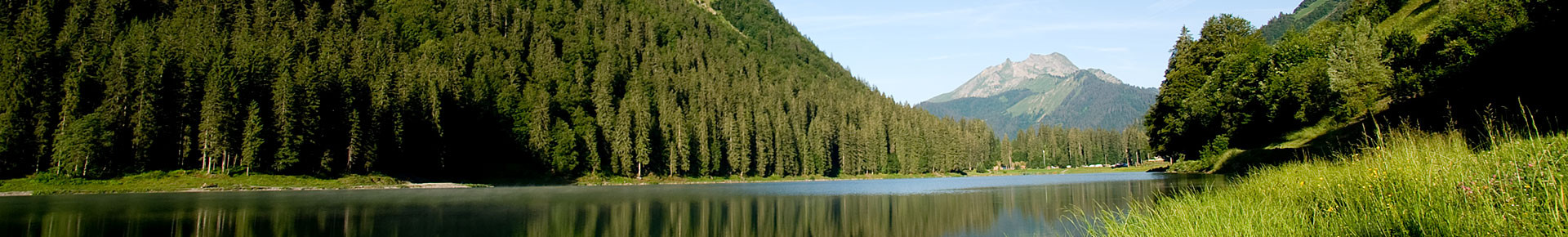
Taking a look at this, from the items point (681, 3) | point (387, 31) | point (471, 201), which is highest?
point (681, 3)

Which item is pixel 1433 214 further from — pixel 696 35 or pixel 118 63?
pixel 696 35

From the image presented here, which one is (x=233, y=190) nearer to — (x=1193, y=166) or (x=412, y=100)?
(x=412, y=100)

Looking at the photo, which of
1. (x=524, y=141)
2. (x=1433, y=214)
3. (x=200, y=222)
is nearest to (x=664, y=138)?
(x=524, y=141)

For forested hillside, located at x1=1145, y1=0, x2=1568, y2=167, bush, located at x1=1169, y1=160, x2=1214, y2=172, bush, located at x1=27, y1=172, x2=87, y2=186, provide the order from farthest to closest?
bush, located at x1=1169, y1=160, x2=1214, y2=172
bush, located at x1=27, y1=172, x2=87, y2=186
forested hillside, located at x1=1145, y1=0, x2=1568, y2=167

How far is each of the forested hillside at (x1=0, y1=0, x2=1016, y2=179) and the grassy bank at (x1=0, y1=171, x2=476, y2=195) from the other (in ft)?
3.79

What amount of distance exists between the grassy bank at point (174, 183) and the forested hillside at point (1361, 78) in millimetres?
65633

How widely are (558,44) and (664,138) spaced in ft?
149

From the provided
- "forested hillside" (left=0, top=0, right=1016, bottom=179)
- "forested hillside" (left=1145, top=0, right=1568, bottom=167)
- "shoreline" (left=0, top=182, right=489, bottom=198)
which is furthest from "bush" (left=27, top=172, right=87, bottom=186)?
"forested hillside" (left=1145, top=0, right=1568, bottom=167)

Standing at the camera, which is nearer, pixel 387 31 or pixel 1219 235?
pixel 1219 235

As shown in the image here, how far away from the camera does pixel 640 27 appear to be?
16225 centimetres

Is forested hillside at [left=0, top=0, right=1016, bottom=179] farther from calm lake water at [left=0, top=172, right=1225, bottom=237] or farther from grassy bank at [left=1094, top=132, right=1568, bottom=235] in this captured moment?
grassy bank at [left=1094, top=132, right=1568, bottom=235]

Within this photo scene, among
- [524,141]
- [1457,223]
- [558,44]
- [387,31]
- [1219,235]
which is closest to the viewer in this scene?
[1457,223]

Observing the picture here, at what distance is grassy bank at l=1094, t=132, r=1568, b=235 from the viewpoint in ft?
28.0

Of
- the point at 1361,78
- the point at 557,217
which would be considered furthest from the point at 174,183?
the point at 1361,78
